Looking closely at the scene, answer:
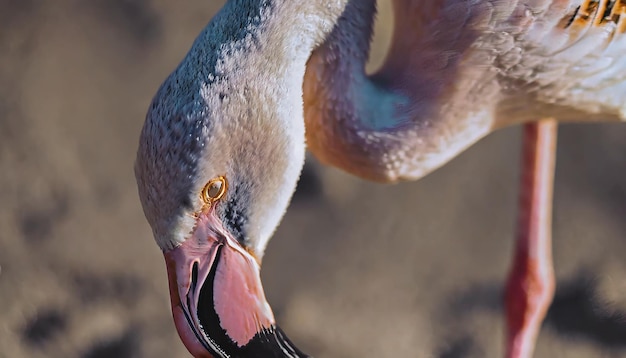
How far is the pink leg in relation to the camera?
1.81 m

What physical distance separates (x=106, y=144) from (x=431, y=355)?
4.09ft

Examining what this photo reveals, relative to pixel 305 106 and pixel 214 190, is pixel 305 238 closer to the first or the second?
pixel 305 106

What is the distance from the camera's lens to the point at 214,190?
3.51ft

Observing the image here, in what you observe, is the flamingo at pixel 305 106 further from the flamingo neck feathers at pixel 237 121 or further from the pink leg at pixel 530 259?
the pink leg at pixel 530 259

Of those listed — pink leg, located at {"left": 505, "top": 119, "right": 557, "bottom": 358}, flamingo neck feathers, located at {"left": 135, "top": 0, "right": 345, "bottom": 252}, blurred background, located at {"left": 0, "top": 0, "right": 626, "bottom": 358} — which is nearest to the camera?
flamingo neck feathers, located at {"left": 135, "top": 0, "right": 345, "bottom": 252}

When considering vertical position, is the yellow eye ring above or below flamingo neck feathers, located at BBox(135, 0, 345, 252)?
below

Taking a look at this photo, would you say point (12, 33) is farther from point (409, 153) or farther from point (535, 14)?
point (535, 14)

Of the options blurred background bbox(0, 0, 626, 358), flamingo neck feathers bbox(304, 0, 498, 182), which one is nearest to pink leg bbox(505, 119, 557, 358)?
blurred background bbox(0, 0, 626, 358)

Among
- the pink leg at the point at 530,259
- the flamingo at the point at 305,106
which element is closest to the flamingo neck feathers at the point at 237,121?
the flamingo at the point at 305,106

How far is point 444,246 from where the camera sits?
90.0 inches

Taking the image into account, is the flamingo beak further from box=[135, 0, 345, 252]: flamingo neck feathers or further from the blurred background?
the blurred background

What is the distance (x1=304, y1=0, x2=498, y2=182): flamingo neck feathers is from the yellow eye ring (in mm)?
234

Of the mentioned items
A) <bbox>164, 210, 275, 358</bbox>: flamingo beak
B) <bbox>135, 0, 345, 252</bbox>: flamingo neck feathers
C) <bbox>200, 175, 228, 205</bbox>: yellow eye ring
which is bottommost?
<bbox>164, 210, 275, 358</bbox>: flamingo beak

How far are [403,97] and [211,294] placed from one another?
1.54 ft
